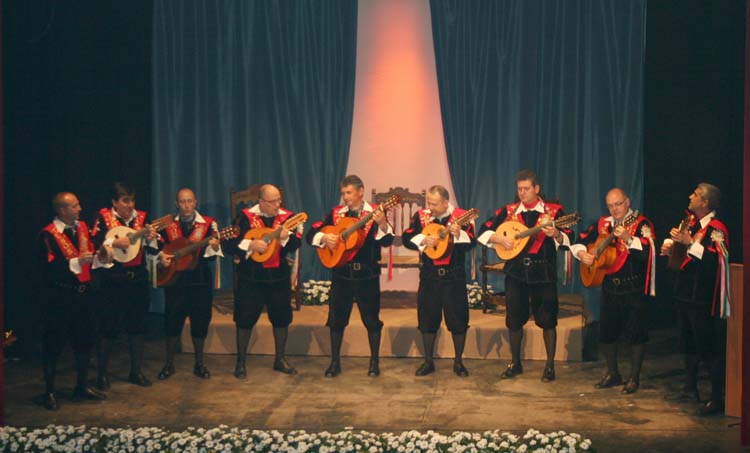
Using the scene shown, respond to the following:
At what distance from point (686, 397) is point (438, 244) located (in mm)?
2050

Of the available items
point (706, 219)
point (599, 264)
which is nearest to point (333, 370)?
point (599, 264)

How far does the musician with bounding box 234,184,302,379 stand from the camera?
24.0 feet

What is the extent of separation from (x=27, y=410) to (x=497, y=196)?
4.79 meters

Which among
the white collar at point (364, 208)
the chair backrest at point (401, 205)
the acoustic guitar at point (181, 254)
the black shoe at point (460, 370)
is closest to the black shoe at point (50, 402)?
the acoustic guitar at point (181, 254)

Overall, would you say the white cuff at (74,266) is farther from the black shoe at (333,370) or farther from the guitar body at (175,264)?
the black shoe at (333,370)

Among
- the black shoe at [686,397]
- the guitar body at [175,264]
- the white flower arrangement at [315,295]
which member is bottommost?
the black shoe at [686,397]

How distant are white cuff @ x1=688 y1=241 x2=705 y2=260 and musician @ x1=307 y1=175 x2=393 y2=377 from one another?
7.02ft

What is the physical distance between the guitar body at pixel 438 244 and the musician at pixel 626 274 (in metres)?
0.90

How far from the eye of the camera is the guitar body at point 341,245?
7.29 metres

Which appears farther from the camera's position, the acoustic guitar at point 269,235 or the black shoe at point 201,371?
the black shoe at point 201,371

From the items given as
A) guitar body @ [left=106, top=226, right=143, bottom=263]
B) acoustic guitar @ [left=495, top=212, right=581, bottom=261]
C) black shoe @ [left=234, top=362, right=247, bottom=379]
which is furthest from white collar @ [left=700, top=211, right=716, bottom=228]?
guitar body @ [left=106, top=226, right=143, bottom=263]

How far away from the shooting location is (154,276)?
7273mm

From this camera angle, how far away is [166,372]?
7535mm

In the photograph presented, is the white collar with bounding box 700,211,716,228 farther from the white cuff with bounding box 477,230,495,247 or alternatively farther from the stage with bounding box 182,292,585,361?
the stage with bounding box 182,292,585,361
